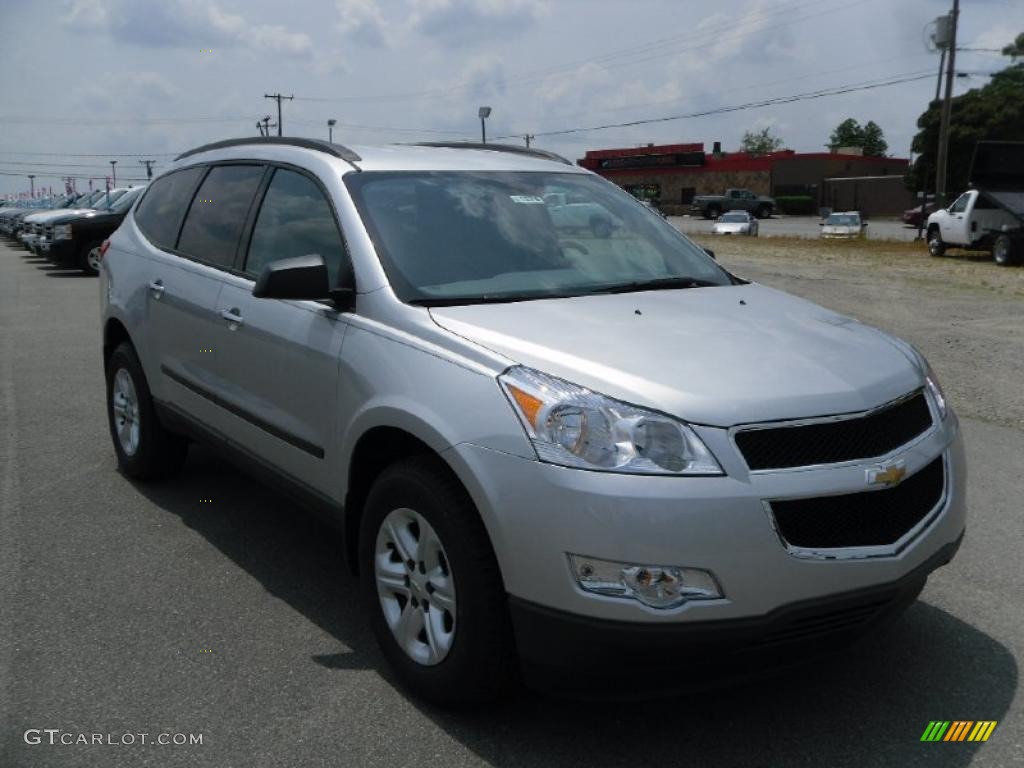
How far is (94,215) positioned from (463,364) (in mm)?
20773

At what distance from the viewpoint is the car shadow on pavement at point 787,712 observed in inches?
124

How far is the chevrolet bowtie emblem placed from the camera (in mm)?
2996

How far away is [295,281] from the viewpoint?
376cm

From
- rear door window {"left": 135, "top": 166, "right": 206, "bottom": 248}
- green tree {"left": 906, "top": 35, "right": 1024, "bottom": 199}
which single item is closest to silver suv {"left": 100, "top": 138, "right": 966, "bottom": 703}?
rear door window {"left": 135, "top": 166, "right": 206, "bottom": 248}

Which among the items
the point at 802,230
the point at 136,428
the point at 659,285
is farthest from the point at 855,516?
the point at 802,230

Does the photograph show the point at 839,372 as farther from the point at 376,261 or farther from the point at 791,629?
the point at 376,261

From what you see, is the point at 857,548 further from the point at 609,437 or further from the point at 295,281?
the point at 295,281

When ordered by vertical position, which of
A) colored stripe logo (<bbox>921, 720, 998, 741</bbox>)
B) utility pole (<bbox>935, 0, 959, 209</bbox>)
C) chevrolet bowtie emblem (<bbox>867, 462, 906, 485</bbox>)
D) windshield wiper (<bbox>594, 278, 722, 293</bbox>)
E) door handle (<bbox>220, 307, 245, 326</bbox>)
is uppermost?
utility pole (<bbox>935, 0, 959, 209</bbox>)

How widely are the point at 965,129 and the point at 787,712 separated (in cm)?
6856

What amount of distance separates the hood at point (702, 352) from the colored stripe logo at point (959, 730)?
1022 millimetres

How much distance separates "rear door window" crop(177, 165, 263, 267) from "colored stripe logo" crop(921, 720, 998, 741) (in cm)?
339

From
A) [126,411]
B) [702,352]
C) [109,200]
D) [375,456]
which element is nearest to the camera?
[702,352]

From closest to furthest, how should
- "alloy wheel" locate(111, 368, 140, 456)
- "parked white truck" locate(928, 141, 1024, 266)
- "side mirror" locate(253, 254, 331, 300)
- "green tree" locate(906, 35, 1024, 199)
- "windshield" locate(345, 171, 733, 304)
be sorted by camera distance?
"side mirror" locate(253, 254, 331, 300)
"windshield" locate(345, 171, 733, 304)
"alloy wheel" locate(111, 368, 140, 456)
"parked white truck" locate(928, 141, 1024, 266)
"green tree" locate(906, 35, 1024, 199)

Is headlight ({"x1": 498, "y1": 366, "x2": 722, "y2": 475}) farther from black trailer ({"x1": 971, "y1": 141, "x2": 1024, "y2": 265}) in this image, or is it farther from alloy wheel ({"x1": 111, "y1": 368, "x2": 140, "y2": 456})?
A: black trailer ({"x1": 971, "y1": 141, "x2": 1024, "y2": 265})
